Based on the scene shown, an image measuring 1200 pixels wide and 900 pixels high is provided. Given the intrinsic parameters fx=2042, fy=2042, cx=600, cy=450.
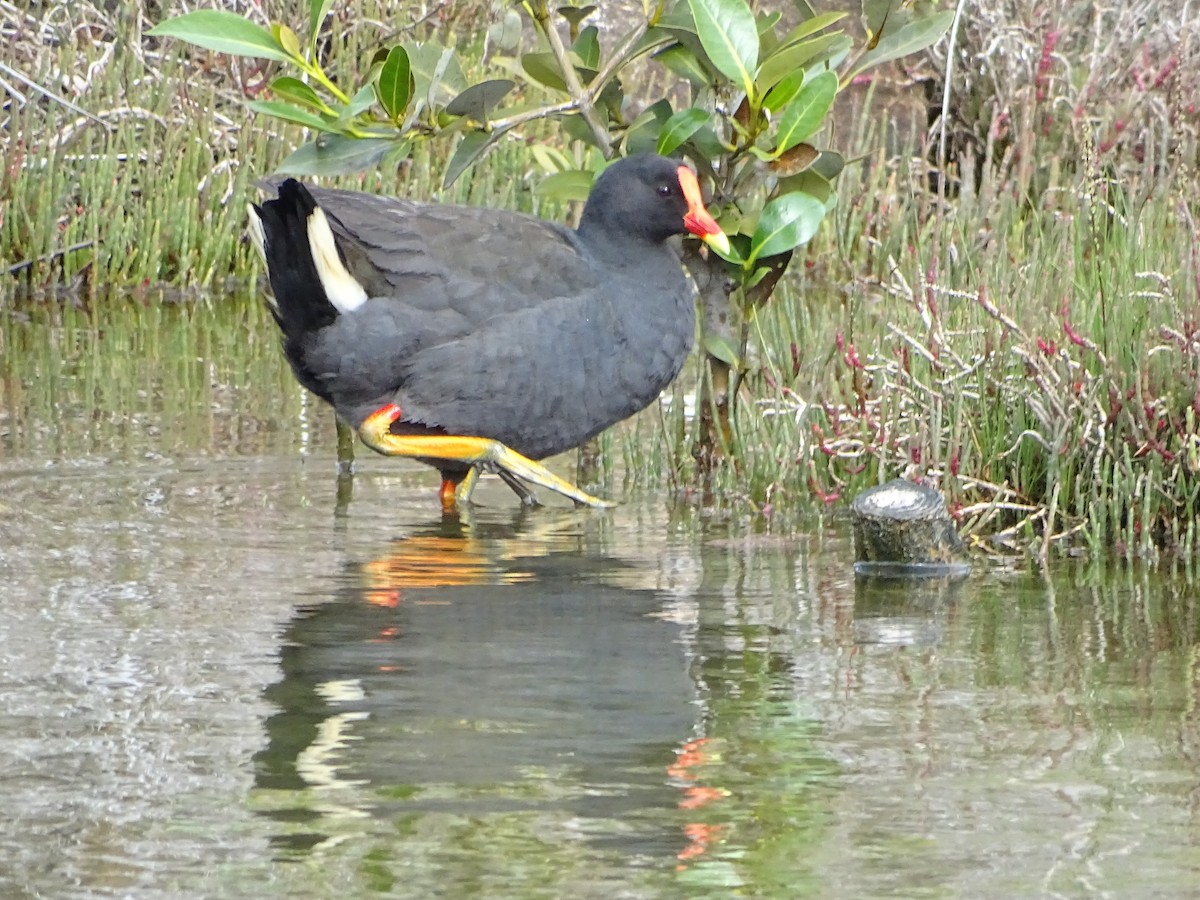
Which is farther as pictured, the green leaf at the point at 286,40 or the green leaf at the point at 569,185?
the green leaf at the point at 569,185

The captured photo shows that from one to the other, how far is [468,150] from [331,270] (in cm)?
51

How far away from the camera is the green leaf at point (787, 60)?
538 cm

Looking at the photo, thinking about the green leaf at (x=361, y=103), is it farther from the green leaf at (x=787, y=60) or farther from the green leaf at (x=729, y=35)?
the green leaf at (x=787, y=60)

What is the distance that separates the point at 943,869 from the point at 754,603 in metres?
1.76

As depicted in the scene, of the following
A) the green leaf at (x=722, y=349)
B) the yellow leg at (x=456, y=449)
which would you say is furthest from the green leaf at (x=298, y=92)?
the green leaf at (x=722, y=349)

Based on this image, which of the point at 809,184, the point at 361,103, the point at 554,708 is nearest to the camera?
the point at 554,708

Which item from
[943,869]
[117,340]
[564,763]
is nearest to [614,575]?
[564,763]

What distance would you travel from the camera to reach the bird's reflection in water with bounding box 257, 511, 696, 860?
3.01 metres

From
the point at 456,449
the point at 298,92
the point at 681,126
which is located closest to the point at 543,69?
the point at 681,126

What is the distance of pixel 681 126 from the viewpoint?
219 inches

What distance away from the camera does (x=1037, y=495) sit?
5.31 meters

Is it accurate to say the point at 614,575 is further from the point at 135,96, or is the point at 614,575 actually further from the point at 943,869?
the point at 135,96

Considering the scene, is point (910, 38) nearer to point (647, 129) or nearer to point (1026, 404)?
point (647, 129)

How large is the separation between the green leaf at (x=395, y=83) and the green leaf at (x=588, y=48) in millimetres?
589
